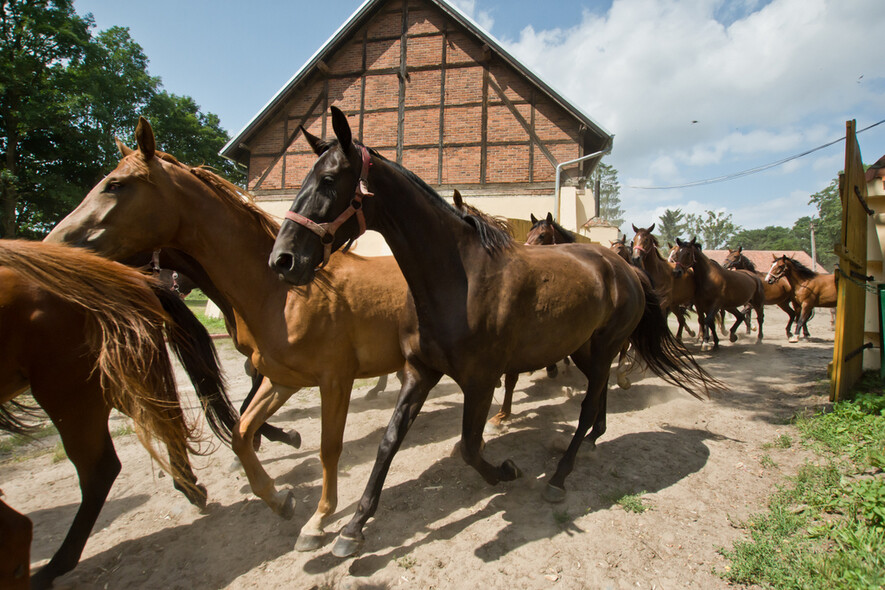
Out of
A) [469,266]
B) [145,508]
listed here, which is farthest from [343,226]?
[145,508]

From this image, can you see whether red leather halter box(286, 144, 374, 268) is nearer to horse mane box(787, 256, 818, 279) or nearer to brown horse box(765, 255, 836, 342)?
brown horse box(765, 255, 836, 342)

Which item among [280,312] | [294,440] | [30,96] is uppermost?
[30,96]

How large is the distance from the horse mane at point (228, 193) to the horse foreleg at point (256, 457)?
3.68 ft

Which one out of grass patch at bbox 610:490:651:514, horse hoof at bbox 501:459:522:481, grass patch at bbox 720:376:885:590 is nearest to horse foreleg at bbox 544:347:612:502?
horse hoof at bbox 501:459:522:481

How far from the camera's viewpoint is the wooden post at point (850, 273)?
4008 mm

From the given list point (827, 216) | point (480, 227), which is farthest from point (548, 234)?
point (827, 216)

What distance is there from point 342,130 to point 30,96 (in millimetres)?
24511

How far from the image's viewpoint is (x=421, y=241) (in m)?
2.32

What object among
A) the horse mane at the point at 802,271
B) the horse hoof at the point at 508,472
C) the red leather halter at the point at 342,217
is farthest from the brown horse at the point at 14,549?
the horse mane at the point at 802,271

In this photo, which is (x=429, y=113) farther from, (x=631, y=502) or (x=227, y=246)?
(x=631, y=502)

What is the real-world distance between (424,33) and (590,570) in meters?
14.0

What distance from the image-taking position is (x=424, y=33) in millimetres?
12508

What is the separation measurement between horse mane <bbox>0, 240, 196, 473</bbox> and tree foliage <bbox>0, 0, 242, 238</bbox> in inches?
824

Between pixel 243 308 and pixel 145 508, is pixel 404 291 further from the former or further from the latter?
pixel 145 508
